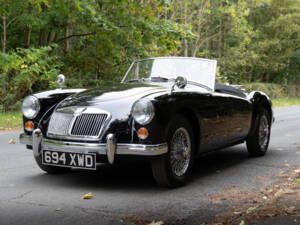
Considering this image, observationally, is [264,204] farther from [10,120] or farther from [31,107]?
[10,120]

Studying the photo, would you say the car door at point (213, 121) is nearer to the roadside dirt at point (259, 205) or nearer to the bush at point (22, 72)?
the roadside dirt at point (259, 205)

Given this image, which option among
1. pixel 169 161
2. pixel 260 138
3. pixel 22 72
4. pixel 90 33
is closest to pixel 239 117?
pixel 260 138

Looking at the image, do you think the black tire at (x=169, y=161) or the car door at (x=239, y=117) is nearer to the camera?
the black tire at (x=169, y=161)

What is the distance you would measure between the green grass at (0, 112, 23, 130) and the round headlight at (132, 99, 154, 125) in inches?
321

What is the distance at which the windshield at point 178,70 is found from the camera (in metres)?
6.09

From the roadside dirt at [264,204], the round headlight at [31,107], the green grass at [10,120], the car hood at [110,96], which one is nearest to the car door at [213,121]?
the car hood at [110,96]

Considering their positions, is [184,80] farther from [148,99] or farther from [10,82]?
[10,82]

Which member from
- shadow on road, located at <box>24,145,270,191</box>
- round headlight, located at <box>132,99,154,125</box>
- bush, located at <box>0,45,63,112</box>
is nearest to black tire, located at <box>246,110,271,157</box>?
shadow on road, located at <box>24,145,270,191</box>

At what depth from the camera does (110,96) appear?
5078 millimetres

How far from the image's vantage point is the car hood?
492cm

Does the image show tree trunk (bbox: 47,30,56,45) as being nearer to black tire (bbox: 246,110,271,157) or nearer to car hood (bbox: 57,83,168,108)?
black tire (bbox: 246,110,271,157)

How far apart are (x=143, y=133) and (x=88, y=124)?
2.08 feet

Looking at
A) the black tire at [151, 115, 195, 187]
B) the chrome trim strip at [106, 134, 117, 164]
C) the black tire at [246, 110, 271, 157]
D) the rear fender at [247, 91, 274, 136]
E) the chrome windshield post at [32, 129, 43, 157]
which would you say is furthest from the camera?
the black tire at [246, 110, 271, 157]

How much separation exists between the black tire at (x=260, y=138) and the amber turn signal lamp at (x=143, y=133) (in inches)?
120
